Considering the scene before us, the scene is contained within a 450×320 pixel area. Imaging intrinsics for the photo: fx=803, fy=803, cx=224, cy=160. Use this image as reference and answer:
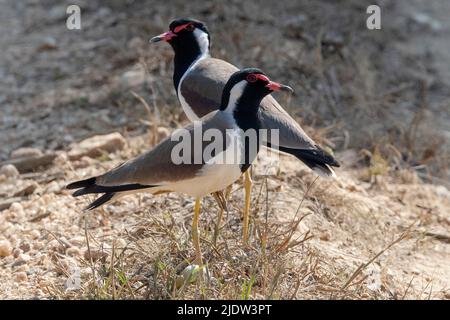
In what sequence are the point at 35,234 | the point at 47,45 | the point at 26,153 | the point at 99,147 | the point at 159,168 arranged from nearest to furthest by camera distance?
the point at 159,168, the point at 35,234, the point at 99,147, the point at 26,153, the point at 47,45

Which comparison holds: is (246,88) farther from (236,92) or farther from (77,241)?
(77,241)

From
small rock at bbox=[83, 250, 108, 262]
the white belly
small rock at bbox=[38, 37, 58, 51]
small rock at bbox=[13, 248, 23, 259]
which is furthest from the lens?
small rock at bbox=[38, 37, 58, 51]

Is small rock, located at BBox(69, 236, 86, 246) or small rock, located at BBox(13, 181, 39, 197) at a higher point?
small rock, located at BBox(13, 181, 39, 197)

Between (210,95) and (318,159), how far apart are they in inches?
38.6

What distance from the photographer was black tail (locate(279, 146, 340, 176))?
465cm

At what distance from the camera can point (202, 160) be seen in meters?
4.15

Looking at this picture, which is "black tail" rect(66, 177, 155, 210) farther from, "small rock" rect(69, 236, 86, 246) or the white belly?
"small rock" rect(69, 236, 86, 246)

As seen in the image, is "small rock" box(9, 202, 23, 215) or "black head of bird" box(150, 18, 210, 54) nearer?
"small rock" box(9, 202, 23, 215)

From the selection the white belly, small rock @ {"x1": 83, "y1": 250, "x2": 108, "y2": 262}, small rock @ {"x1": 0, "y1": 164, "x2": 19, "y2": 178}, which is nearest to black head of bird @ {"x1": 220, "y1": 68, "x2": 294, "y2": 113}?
the white belly

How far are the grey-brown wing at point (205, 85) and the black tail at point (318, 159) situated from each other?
710 millimetres

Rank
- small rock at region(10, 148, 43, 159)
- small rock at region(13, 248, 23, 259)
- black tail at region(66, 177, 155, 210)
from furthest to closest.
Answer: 1. small rock at region(10, 148, 43, 159)
2. small rock at region(13, 248, 23, 259)
3. black tail at region(66, 177, 155, 210)

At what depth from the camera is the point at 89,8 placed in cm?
955

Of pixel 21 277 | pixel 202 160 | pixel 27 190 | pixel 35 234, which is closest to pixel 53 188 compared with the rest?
pixel 27 190
